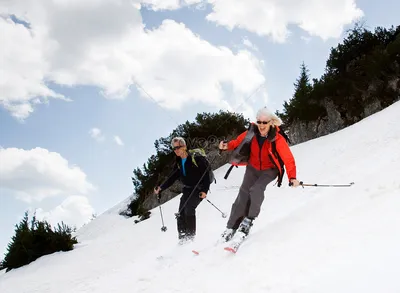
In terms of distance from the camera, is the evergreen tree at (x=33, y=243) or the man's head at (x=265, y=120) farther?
the evergreen tree at (x=33, y=243)

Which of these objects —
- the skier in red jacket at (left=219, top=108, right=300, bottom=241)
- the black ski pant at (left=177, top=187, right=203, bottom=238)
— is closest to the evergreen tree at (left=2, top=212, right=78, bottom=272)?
the black ski pant at (left=177, top=187, right=203, bottom=238)

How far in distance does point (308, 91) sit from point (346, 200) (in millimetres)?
16215

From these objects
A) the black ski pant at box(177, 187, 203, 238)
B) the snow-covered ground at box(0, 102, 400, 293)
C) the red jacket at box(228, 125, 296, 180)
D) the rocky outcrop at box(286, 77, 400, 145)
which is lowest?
the snow-covered ground at box(0, 102, 400, 293)

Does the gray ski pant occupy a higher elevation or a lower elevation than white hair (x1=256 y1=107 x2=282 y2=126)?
lower

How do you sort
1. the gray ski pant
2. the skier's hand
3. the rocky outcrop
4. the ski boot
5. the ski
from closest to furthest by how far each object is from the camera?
the ski, the skier's hand, the gray ski pant, the ski boot, the rocky outcrop

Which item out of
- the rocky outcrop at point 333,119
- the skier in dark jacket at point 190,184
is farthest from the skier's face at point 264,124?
the rocky outcrop at point 333,119

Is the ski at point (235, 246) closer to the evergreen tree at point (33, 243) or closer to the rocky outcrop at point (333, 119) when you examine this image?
the evergreen tree at point (33, 243)

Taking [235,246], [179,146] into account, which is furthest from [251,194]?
[179,146]

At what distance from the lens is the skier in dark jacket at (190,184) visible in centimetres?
607

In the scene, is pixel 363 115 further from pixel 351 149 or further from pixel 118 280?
pixel 118 280

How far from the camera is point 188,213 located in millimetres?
6113

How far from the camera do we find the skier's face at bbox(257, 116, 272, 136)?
4707mm

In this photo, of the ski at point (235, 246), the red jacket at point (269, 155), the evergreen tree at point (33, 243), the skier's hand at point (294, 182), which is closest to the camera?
the ski at point (235, 246)

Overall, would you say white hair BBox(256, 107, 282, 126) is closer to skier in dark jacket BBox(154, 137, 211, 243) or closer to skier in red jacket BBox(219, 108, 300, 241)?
skier in red jacket BBox(219, 108, 300, 241)
